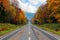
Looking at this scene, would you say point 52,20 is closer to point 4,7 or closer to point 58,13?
point 4,7

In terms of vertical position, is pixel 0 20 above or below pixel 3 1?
below

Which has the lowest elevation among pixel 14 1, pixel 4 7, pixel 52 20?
pixel 52 20

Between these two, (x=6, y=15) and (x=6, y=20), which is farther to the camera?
(x=6, y=20)

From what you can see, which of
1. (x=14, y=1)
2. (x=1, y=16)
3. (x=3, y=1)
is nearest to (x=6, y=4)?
(x=3, y=1)

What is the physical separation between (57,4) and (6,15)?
1393 inches

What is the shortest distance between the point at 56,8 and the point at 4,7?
1086 inches

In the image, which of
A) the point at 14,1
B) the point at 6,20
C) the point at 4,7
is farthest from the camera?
the point at 14,1

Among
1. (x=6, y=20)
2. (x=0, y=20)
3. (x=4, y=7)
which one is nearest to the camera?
(x=4, y=7)

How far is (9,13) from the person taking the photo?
270 ft

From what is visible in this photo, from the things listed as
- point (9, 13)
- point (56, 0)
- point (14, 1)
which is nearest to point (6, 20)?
point (9, 13)

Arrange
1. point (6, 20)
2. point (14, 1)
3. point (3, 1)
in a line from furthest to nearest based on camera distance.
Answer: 1. point (14, 1)
2. point (6, 20)
3. point (3, 1)

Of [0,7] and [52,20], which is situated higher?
[0,7]

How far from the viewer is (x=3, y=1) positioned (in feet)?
220

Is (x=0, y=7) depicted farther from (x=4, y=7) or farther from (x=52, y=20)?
(x=52, y=20)
